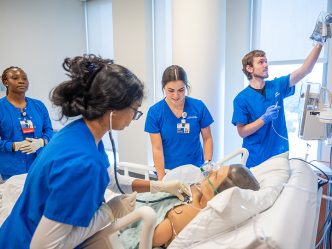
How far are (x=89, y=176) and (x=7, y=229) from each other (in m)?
0.38

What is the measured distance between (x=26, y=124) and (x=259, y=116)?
170cm

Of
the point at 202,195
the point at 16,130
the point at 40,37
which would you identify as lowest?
the point at 202,195

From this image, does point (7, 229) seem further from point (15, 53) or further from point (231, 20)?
point (15, 53)

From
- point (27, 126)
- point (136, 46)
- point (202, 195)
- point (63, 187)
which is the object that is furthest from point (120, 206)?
point (136, 46)

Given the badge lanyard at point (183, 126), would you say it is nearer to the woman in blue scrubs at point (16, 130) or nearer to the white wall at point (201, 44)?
the white wall at point (201, 44)

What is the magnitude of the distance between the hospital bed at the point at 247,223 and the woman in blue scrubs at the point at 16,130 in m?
1.31

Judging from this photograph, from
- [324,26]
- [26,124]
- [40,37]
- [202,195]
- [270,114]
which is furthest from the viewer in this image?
[40,37]

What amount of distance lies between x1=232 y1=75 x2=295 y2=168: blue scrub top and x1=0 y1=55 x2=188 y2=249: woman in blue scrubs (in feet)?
3.53

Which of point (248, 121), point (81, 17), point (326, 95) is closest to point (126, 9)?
point (81, 17)

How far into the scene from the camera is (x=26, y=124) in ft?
6.70

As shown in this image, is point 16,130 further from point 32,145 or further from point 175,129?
point 175,129

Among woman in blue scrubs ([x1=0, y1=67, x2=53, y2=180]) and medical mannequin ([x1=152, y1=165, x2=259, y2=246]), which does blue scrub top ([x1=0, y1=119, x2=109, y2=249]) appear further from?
woman in blue scrubs ([x1=0, y1=67, x2=53, y2=180])

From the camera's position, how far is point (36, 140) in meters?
1.99

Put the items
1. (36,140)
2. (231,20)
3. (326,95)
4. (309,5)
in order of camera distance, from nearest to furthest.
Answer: (326,95), (36,140), (309,5), (231,20)
